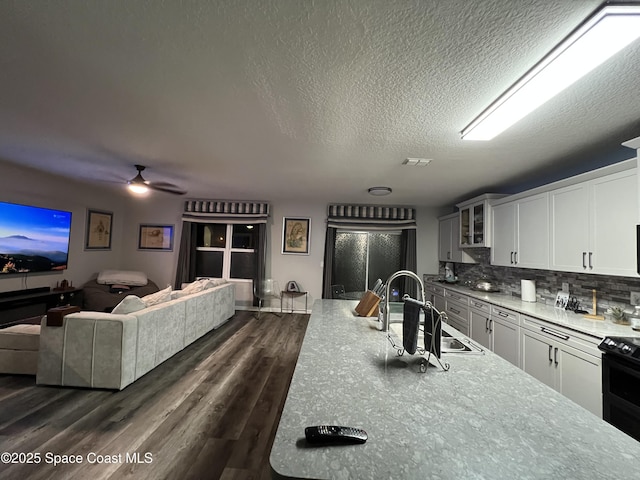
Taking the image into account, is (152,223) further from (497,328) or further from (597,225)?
(597,225)

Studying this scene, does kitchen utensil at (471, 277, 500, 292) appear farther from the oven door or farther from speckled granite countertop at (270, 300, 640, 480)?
speckled granite countertop at (270, 300, 640, 480)

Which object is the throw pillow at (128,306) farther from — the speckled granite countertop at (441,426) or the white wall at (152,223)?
the white wall at (152,223)

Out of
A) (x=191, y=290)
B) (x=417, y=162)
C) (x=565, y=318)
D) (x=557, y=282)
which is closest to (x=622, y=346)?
(x=565, y=318)

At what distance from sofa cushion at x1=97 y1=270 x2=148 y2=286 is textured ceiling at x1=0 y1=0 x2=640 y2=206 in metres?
2.63

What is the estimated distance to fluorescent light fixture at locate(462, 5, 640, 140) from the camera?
1.12 m

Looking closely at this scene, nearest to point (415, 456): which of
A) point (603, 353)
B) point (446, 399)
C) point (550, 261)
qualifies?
point (446, 399)

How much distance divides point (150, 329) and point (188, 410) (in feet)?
3.20

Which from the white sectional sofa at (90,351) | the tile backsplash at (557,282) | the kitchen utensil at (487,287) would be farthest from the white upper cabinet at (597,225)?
the white sectional sofa at (90,351)

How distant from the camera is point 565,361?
7.50 ft

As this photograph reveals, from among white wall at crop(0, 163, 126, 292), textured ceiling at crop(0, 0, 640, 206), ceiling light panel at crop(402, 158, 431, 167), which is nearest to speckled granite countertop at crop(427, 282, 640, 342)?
textured ceiling at crop(0, 0, 640, 206)

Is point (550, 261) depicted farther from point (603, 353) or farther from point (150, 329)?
point (150, 329)

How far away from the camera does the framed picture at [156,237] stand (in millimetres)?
6051

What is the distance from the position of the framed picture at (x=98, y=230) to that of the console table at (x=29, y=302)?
42.1 inches

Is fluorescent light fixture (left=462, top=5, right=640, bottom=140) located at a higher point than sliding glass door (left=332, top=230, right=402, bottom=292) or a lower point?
higher
